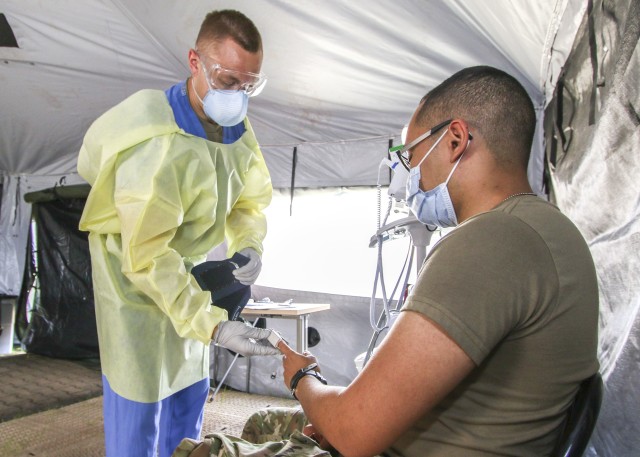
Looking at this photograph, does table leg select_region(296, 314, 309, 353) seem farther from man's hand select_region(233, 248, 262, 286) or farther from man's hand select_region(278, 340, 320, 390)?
man's hand select_region(278, 340, 320, 390)

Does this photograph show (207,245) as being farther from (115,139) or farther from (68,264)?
(68,264)

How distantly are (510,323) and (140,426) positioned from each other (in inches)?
40.0

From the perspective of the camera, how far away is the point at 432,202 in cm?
94

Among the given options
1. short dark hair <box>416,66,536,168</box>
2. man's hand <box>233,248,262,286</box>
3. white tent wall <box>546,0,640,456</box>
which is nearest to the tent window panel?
man's hand <box>233,248,262,286</box>

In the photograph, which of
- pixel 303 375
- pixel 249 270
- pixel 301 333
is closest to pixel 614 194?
pixel 303 375

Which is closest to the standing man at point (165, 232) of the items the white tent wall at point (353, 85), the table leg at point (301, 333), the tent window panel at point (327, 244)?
the white tent wall at point (353, 85)

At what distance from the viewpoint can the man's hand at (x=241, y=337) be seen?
1.26m

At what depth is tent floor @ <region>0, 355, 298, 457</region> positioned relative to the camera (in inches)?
94.3

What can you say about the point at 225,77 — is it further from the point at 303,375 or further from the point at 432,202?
the point at 303,375

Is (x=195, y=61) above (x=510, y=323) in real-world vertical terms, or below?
above

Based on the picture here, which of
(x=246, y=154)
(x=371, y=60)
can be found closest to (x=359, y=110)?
(x=371, y=60)

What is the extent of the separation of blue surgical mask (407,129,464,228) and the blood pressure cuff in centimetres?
66

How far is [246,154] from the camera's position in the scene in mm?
1552

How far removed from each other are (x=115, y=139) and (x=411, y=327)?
97 centimetres
